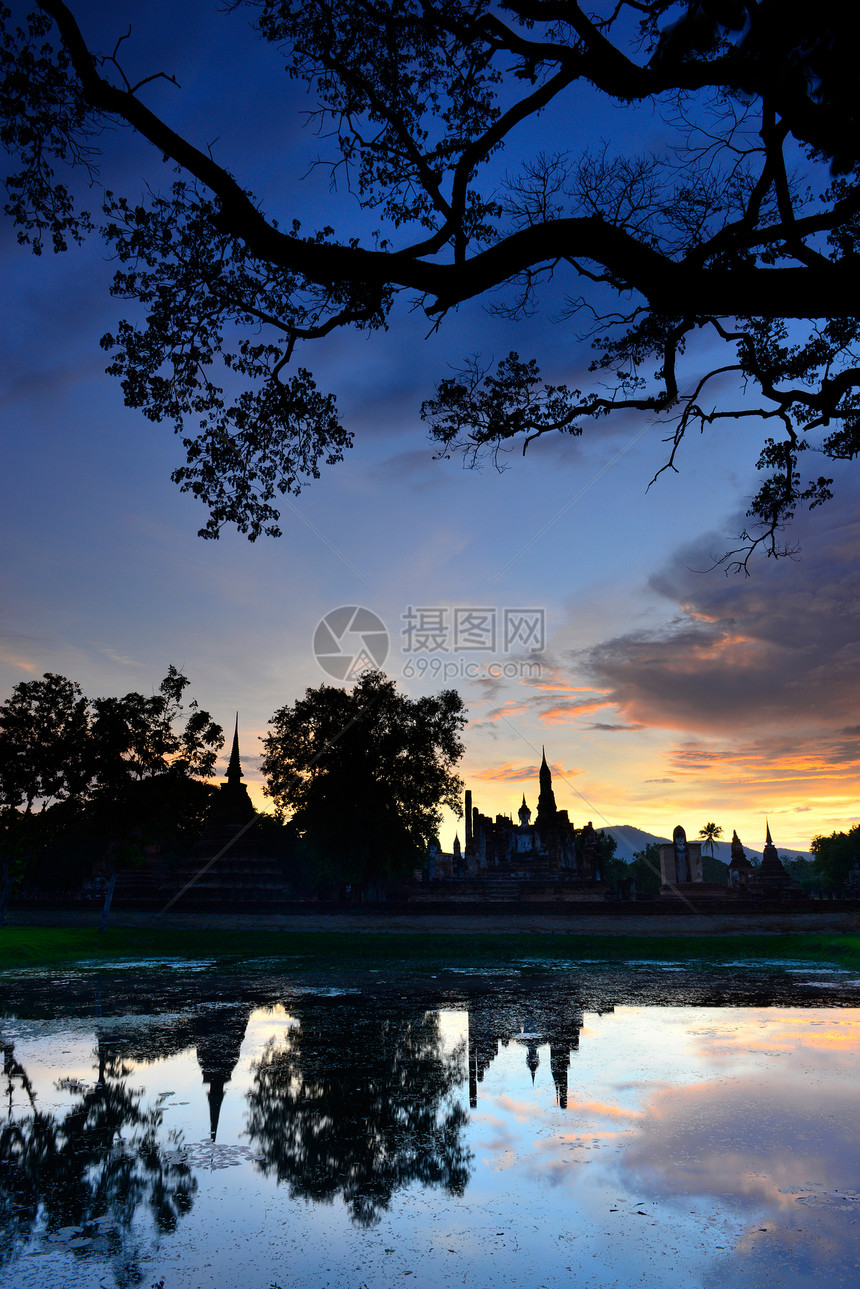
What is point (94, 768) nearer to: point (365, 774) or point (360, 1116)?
point (365, 774)

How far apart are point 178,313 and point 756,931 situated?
27.0m

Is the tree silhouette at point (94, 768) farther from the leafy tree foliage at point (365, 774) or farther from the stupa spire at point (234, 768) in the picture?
the stupa spire at point (234, 768)

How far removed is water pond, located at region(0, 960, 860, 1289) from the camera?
4.26 m

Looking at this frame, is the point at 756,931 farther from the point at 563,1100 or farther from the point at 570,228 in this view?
the point at 570,228

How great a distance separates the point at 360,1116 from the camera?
22.1 feet

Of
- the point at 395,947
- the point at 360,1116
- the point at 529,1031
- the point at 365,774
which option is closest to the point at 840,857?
the point at 365,774

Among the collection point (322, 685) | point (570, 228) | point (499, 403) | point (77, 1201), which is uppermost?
point (322, 685)

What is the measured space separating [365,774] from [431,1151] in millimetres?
33216

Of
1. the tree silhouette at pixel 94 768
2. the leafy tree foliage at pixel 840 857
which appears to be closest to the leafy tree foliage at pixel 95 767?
the tree silhouette at pixel 94 768

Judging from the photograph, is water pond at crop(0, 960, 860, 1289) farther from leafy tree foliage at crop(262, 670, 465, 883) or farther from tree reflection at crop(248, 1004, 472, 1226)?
leafy tree foliage at crop(262, 670, 465, 883)

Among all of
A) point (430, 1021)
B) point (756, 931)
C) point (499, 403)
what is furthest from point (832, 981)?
point (499, 403)

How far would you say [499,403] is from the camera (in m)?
10.6

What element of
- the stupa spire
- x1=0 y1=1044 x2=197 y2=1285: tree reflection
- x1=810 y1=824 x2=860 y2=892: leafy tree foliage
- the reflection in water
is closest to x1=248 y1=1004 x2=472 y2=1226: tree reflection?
the reflection in water

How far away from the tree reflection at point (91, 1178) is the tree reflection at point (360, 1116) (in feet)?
2.42
